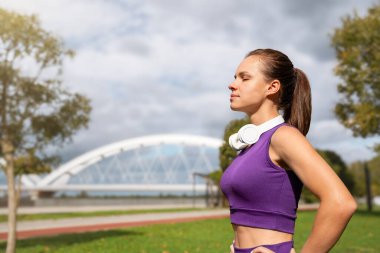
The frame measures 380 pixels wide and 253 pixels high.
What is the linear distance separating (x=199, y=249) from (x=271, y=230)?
32.0 ft

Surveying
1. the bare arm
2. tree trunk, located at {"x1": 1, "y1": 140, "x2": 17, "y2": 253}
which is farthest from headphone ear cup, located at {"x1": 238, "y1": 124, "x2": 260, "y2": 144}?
tree trunk, located at {"x1": 1, "y1": 140, "x2": 17, "y2": 253}

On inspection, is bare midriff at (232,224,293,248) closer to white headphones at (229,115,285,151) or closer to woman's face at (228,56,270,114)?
white headphones at (229,115,285,151)

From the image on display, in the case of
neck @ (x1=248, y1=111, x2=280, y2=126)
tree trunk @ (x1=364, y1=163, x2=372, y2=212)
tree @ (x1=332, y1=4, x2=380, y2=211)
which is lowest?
tree trunk @ (x1=364, y1=163, x2=372, y2=212)

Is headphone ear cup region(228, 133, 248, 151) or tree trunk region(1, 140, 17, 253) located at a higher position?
headphone ear cup region(228, 133, 248, 151)

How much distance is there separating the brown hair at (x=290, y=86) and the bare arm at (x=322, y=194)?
1.31 feet

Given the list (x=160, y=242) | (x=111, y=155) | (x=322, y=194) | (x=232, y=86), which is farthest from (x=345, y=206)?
(x=111, y=155)

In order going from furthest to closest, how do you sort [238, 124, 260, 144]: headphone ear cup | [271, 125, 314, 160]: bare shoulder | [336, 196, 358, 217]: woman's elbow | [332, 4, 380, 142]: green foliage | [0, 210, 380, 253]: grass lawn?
[332, 4, 380, 142]: green foliage, [0, 210, 380, 253]: grass lawn, [238, 124, 260, 144]: headphone ear cup, [271, 125, 314, 160]: bare shoulder, [336, 196, 358, 217]: woman's elbow

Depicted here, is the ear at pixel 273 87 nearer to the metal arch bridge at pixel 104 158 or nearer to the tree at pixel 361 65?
the tree at pixel 361 65

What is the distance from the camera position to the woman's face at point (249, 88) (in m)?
2.21

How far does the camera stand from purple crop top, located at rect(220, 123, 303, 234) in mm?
1989

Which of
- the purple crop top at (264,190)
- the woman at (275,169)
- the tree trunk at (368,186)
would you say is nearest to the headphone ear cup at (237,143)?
the woman at (275,169)

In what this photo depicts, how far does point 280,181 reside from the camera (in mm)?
2002

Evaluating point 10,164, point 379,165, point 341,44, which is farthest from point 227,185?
point 379,165

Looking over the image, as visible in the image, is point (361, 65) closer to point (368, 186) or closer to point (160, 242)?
point (368, 186)
